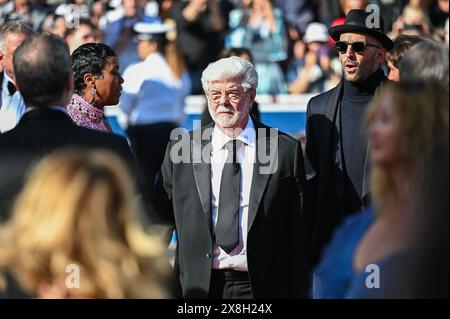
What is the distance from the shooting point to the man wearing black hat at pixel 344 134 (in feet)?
20.7

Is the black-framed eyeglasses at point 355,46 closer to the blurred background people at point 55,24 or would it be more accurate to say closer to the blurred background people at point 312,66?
the blurred background people at point 55,24

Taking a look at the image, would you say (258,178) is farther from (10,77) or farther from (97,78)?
(10,77)

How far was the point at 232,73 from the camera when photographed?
580cm

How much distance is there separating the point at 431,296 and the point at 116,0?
9.11 metres

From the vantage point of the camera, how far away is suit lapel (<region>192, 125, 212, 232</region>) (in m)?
5.59

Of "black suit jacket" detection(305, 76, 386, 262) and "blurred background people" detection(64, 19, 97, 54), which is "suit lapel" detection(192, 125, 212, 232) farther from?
"blurred background people" detection(64, 19, 97, 54)

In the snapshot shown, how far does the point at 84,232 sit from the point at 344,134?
3.31m

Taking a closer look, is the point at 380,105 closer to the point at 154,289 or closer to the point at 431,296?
the point at 431,296

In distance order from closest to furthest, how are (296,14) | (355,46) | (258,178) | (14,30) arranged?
(258,178) → (355,46) → (14,30) → (296,14)

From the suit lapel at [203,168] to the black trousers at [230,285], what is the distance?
246mm

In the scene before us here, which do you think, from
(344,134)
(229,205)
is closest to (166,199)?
(229,205)

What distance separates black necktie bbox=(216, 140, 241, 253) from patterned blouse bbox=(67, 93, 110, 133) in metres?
0.71

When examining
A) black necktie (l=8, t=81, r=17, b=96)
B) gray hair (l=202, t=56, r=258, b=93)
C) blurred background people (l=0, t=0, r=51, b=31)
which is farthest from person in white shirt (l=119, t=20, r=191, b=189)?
gray hair (l=202, t=56, r=258, b=93)

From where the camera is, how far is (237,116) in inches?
227
